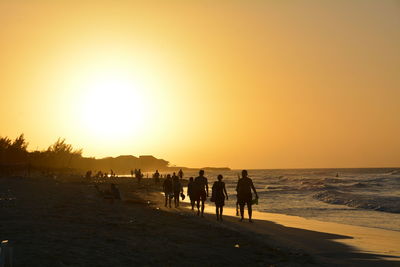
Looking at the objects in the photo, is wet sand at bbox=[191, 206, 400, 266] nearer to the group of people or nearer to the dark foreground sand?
the dark foreground sand

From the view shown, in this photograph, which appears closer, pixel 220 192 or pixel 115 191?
pixel 220 192

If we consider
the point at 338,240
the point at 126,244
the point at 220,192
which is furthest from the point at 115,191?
the point at 126,244

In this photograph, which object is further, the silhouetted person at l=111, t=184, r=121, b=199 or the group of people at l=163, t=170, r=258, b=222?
the silhouetted person at l=111, t=184, r=121, b=199

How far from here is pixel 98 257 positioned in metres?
9.35

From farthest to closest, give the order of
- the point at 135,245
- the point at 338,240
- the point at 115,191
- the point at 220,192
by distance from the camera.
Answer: the point at 115,191, the point at 220,192, the point at 338,240, the point at 135,245

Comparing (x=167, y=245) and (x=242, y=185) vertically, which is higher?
(x=242, y=185)

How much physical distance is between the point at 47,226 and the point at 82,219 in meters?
2.52

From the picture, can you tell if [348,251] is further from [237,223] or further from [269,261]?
[237,223]

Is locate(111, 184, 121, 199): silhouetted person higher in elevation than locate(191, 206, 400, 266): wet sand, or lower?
higher

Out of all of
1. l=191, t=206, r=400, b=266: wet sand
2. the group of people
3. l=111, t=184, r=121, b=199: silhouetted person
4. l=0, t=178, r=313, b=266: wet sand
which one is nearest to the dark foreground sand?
l=0, t=178, r=313, b=266: wet sand

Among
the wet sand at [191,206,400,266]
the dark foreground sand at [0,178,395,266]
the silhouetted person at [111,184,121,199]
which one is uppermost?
the silhouetted person at [111,184,121,199]

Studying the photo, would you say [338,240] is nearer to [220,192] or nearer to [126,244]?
[220,192]

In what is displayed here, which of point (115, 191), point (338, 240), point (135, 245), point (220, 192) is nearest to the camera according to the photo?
point (135, 245)

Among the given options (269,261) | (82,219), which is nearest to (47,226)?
(82,219)
